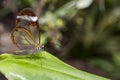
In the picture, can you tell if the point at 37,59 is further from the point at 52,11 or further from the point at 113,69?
the point at 113,69

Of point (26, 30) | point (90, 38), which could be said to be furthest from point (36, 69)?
point (90, 38)

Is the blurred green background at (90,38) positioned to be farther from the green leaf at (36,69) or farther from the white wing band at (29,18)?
the green leaf at (36,69)

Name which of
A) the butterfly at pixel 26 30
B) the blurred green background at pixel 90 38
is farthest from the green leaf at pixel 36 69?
the blurred green background at pixel 90 38

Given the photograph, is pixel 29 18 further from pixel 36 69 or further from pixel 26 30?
pixel 36 69

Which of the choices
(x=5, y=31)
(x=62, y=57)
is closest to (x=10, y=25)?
(x=5, y=31)

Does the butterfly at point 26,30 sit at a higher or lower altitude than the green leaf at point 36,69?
higher
